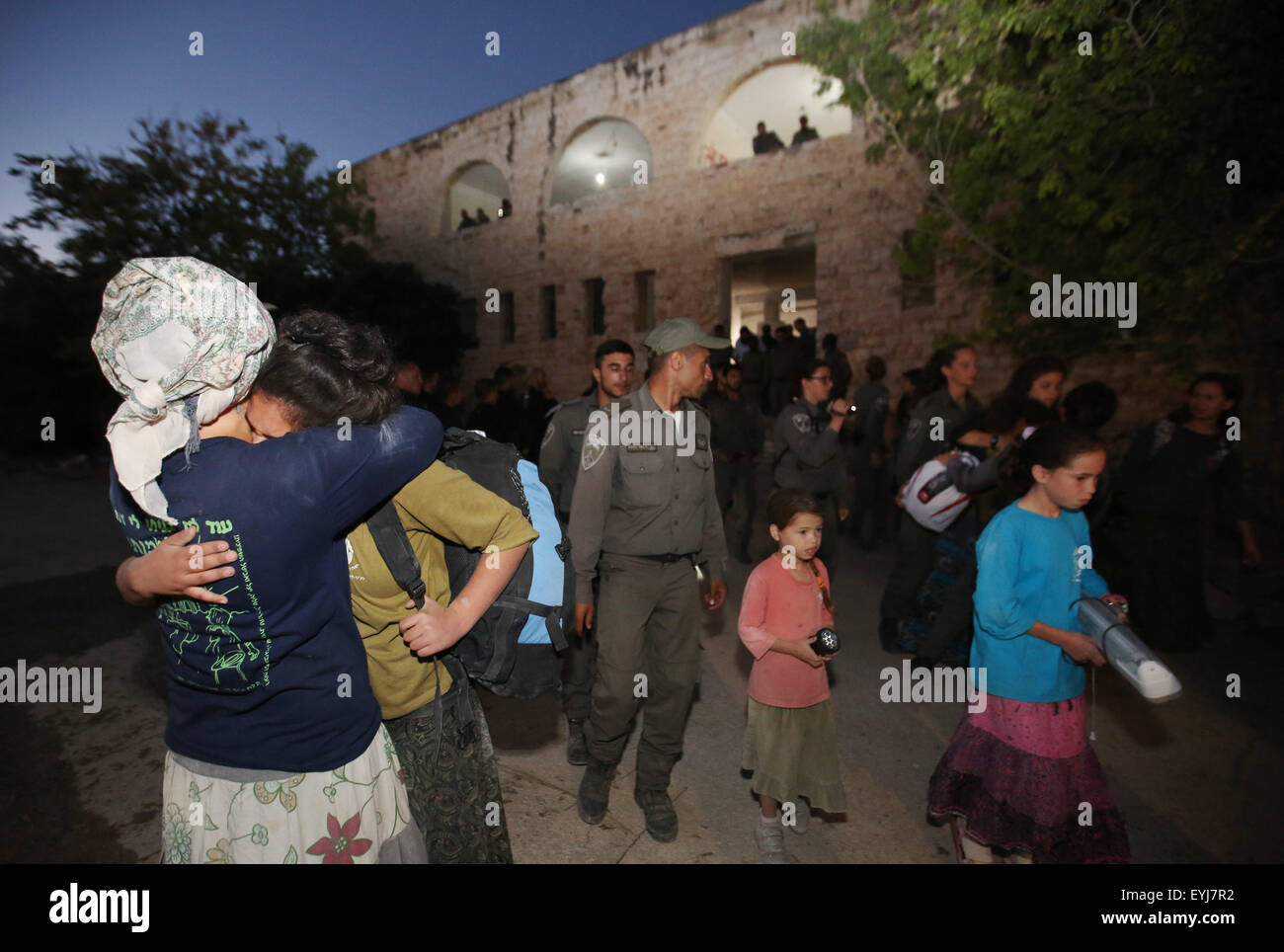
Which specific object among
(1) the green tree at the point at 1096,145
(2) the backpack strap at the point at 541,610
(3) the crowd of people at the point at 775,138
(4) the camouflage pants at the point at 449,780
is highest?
(3) the crowd of people at the point at 775,138

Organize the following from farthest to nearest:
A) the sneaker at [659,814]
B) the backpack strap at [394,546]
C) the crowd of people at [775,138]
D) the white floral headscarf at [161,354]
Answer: the crowd of people at [775,138]
the sneaker at [659,814]
the backpack strap at [394,546]
the white floral headscarf at [161,354]

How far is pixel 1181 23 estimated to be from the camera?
6.51m

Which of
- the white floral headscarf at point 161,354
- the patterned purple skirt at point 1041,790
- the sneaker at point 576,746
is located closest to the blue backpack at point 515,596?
the white floral headscarf at point 161,354

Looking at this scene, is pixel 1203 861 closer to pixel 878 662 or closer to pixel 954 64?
pixel 878 662

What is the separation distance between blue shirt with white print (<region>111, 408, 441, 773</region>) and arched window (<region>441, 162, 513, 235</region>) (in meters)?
20.3

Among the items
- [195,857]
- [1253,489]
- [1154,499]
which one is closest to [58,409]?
[195,857]

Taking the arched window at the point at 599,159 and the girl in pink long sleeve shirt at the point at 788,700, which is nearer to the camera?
the girl in pink long sleeve shirt at the point at 788,700

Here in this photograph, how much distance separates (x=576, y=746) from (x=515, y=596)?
2.14 m

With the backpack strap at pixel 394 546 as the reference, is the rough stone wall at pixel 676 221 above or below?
above

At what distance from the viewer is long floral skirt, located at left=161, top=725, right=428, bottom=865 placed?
1.41m

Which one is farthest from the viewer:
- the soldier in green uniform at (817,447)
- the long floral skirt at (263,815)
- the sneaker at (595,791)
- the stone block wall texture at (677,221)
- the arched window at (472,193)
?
the arched window at (472,193)

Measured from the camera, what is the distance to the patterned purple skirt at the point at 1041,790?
2303 millimetres

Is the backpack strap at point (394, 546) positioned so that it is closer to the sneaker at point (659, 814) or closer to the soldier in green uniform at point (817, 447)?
the sneaker at point (659, 814)

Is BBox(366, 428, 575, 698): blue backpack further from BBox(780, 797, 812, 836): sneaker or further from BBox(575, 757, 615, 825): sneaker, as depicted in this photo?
BBox(780, 797, 812, 836): sneaker
